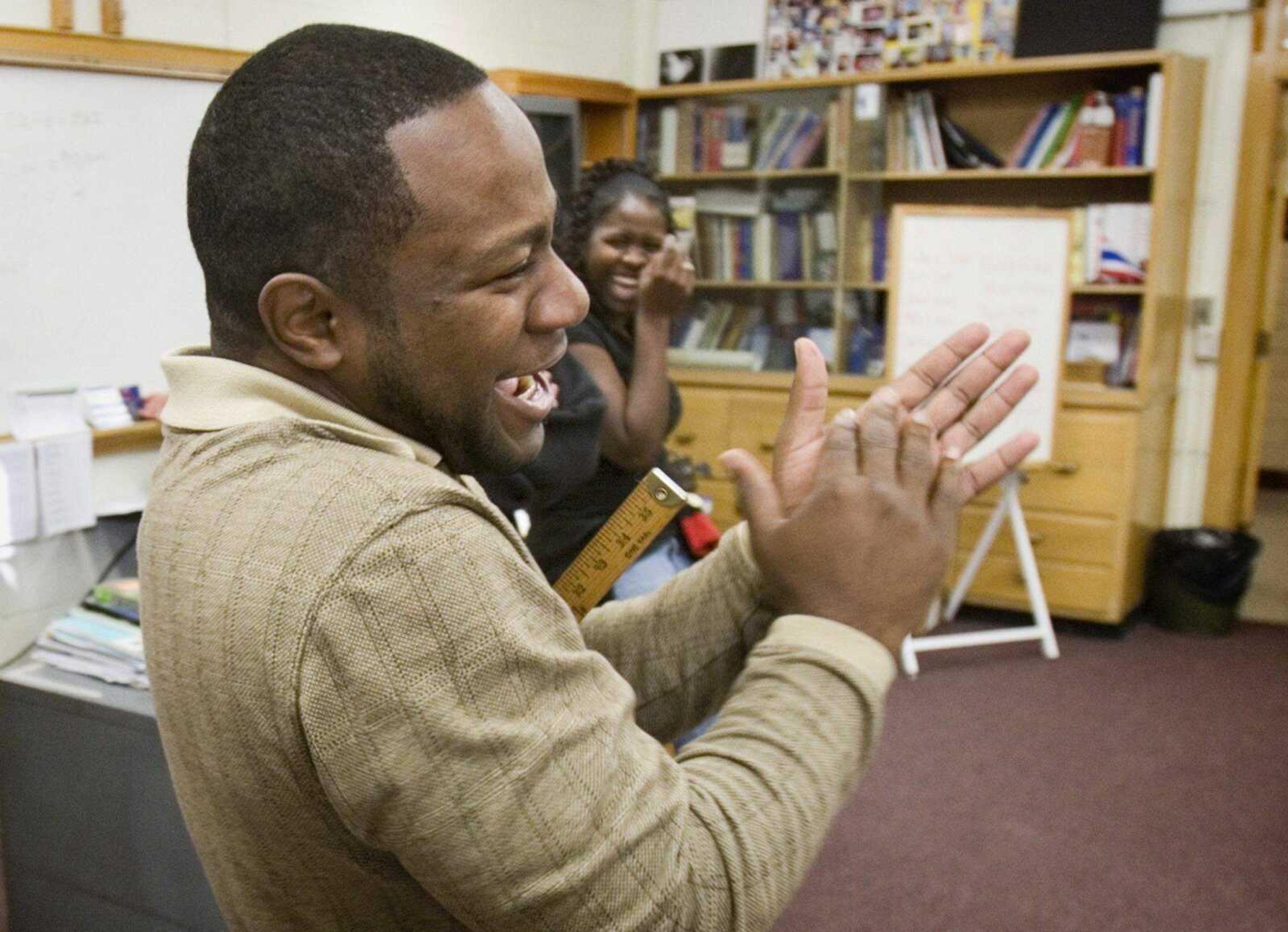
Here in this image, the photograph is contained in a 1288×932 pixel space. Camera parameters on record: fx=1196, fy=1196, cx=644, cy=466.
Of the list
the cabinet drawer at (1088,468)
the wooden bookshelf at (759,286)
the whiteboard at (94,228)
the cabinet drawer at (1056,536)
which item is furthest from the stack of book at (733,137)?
the whiteboard at (94,228)

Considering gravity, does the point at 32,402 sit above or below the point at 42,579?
above

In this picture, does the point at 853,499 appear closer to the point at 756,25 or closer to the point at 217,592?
the point at 217,592

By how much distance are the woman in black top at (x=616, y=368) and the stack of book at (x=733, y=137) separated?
229 centimetres

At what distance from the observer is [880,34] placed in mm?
4562

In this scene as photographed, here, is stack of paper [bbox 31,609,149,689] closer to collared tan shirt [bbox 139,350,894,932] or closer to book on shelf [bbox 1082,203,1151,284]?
collared tan shirt [bbox 139,350,894,932]

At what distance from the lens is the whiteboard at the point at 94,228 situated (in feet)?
7.21

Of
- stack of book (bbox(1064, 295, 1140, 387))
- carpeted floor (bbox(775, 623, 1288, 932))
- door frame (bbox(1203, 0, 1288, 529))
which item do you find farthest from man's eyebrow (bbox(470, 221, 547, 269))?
door frame (bbox(1203, 0, 1288, 529))

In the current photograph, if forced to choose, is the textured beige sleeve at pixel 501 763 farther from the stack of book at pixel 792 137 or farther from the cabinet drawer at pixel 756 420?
the stack of book at pixel 792 137

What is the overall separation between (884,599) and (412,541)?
320 millimetres

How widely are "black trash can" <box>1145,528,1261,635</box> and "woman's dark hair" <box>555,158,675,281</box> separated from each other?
287cm

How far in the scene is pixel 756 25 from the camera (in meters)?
4.71

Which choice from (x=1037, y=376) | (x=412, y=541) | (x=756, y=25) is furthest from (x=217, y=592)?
(x=756, y=25)

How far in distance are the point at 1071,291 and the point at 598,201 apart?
241 centimetres

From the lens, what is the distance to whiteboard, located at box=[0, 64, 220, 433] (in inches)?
86.5
